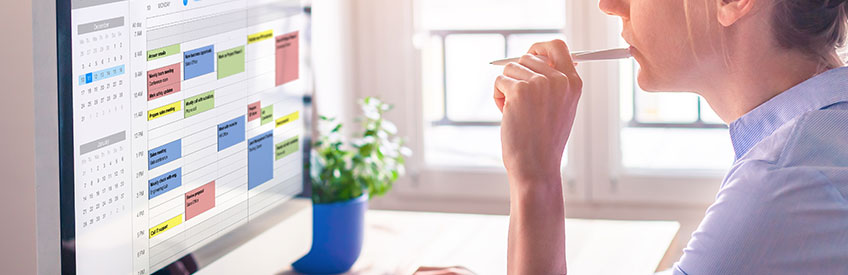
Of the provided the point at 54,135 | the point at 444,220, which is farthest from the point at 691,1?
the point at 444,220

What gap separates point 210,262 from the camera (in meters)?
0.97

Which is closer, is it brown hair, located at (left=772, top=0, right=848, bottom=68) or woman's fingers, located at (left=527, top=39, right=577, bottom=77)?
brown hair, located at (left=772, top=0, right=848, bottom=68)

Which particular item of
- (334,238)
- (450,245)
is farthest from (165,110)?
(450,245)

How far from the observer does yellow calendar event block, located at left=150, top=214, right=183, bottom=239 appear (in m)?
0.85

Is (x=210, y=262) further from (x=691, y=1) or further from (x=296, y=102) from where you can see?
(x=691, y=1)

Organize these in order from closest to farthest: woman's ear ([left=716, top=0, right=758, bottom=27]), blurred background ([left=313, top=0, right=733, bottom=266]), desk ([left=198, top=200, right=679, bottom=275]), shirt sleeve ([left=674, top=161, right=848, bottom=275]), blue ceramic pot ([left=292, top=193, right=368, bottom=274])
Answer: shirt sleeve ([left=674, top=161, right=848, bottom=275]) → woman's ear ([left=716, top=0, right=758, bottom=27]) → desk ([left=198, top=200, right=679, bottom=275]) → blue ceramic pot ([left=292, top=193, right=368, bottom=274]) → blurred background ([left=313, top=0, right=733, bottom=266])

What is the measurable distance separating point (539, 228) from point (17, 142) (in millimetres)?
459

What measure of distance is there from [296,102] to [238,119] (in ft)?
0.55

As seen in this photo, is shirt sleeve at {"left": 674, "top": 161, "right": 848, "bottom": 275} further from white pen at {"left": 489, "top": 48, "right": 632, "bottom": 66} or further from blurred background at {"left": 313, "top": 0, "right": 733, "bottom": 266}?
blurred background at {"left": 313, "top": 0, "right": 733, "bottom": 266}

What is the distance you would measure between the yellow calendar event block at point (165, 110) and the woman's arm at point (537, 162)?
0.30 m

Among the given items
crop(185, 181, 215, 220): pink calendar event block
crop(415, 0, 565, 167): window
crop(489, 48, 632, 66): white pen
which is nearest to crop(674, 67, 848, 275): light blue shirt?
crop(489, 48, 632, 66): white pen

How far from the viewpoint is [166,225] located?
871 millimetres

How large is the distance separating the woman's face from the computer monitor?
0.37m

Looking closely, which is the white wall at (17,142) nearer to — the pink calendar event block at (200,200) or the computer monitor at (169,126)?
the computer monitor at (169,126)
